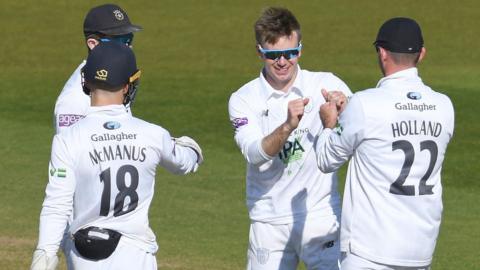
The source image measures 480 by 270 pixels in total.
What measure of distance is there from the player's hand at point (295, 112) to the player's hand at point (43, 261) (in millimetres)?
2040

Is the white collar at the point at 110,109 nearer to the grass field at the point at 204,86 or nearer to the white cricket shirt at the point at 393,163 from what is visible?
the white cricket shirt at the point at 393,163

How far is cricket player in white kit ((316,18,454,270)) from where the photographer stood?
8008mm

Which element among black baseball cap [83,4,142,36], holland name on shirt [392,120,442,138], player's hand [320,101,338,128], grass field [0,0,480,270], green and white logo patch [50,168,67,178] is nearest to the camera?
green and white logo patch [50,168,67,178]

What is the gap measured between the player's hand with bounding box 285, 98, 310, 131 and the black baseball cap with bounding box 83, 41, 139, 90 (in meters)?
1.25

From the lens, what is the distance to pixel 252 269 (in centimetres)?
938

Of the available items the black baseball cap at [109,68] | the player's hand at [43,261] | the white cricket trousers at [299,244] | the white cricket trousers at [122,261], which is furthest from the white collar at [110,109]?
the white cricket trousers at [299,244]

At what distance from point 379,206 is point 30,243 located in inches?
252

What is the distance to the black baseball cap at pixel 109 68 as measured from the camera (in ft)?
25.0

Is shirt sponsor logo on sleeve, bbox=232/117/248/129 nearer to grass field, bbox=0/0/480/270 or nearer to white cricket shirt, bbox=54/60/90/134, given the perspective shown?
white cricket shirt, bbox=54/60/90/134

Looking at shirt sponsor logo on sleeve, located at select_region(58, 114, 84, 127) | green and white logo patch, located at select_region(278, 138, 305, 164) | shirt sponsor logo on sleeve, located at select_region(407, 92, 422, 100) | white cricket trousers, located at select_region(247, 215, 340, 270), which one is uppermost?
shirt sponsor logo on sleeve, located at select_region(407, 92, 422, 100)

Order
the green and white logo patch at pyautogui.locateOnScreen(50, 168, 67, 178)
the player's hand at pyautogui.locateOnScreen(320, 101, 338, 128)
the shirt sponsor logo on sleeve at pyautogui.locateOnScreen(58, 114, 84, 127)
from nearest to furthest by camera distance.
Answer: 1. the green and white logo patch at pyautogui.locateOnScreen(50, 168, 67, 178)
2. the player's hand at pyautogui.locateOnScreen(320, 101, 338, 128)
3. the shirt sponsor logo on sleeve at pyautogui.locateOnScreen(58, 114, 84, 127)

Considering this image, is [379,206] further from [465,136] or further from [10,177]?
[465,136]

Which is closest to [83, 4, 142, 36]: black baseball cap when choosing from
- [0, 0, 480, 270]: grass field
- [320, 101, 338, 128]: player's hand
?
[320, 101, 338, 128]: player's hand

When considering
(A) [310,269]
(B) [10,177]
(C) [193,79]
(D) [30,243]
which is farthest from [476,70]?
(A) [310,269]
